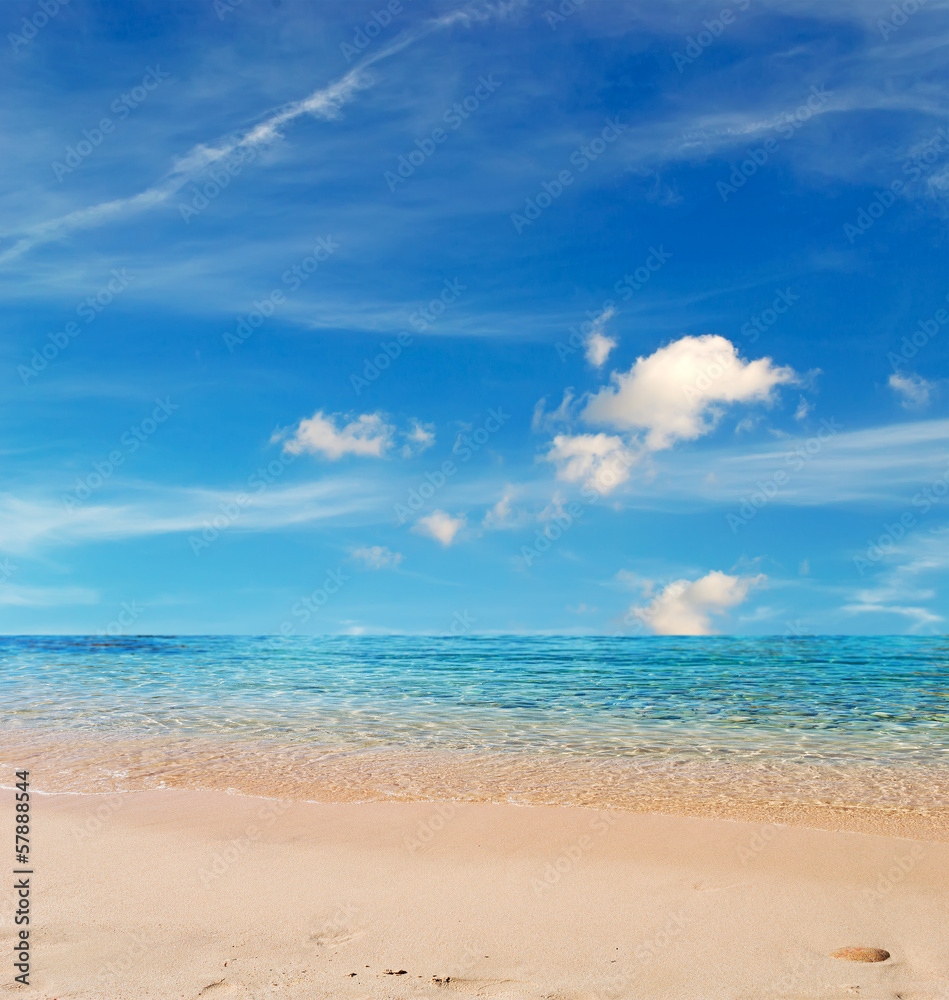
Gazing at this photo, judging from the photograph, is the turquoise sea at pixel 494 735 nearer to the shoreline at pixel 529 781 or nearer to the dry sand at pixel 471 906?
the shoreline at pixel 529 781

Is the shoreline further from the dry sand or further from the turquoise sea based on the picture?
the dry sand

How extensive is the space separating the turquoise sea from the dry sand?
113 centimetres

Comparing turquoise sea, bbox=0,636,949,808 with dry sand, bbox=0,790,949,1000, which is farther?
turquoise sea, bbox=0,636,949,808

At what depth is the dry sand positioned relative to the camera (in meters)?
3.61

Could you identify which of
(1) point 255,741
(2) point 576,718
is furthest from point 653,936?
(2) point 576,718

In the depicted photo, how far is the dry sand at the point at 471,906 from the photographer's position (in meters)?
3.61

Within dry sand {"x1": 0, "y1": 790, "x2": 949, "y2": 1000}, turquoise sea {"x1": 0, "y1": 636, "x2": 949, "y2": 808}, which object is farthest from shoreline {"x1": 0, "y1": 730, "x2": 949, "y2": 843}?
dry sand {"x1": 0, "y1": 790, "x2": 949, "y2": 1000}

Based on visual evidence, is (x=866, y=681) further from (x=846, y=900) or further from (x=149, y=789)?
(x=149, y=789)

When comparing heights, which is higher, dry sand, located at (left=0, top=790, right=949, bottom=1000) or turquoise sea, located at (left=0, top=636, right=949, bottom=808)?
dry sand, located at (left=0, top=790, right=949, bottom=1000)

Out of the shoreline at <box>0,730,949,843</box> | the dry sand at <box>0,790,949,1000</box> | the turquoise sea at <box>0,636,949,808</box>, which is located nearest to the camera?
the dry sand at <box>0,790,949,1000</box>

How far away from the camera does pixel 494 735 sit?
9.93 metres

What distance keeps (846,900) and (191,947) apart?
3.85m

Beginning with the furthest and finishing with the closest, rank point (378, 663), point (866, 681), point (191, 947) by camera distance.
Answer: point (378, 663)
point (866, 681)
point (191, 947)

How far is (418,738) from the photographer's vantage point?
9727 millimetres
